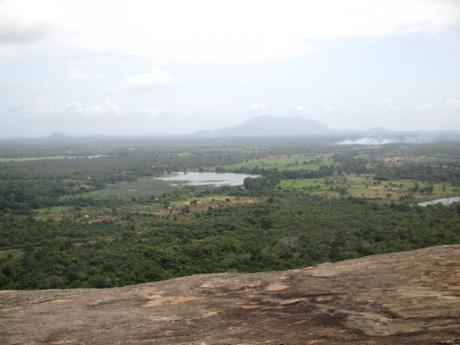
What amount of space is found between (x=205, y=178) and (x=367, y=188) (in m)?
50.9

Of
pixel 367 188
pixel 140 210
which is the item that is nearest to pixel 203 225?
pixel 140 210

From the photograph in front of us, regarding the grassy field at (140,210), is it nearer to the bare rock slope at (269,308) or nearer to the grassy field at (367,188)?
the grassy field at (367,188)

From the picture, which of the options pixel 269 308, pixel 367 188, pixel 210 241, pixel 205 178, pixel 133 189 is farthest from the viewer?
pixel 205 178

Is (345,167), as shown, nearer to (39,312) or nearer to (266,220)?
(266,220)

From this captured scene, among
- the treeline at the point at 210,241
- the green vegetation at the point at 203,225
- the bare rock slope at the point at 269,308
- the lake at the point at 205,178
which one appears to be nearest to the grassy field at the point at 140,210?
the green vegetation at the point at 203,225

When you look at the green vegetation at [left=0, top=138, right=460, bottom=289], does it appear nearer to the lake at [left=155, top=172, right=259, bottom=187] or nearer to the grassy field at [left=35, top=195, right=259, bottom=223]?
the grassy field at [left=35, top=195, right=259, bottom=223]

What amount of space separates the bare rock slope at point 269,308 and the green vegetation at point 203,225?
2145 centimetres

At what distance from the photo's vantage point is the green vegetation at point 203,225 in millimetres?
39812

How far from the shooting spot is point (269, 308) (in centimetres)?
1266

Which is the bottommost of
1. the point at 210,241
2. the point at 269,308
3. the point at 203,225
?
the point at 203,225

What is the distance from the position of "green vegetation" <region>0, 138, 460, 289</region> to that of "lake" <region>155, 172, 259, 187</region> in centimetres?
787

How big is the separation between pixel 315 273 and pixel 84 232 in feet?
157

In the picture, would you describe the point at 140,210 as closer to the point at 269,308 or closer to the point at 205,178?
the point at 205,178

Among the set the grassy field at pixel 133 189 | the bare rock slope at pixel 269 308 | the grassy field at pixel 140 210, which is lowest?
the grassy field at pixel 140 210
